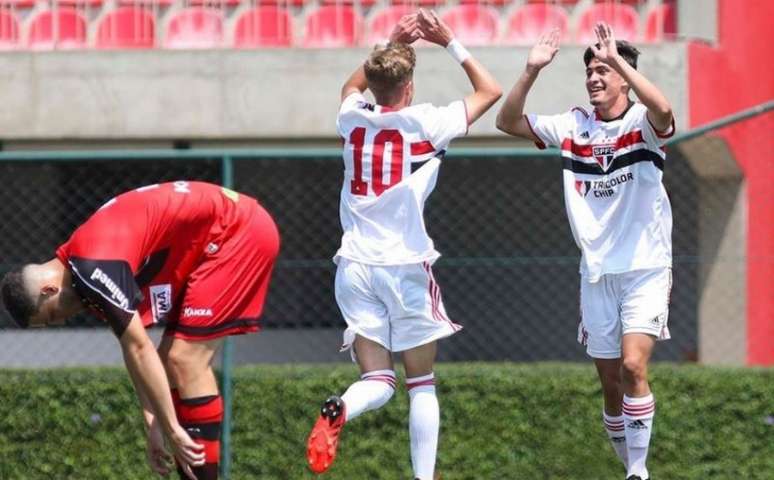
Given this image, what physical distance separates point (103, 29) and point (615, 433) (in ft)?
23.2

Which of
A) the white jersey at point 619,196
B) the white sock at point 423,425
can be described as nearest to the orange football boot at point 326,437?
the white sock at point 423,425

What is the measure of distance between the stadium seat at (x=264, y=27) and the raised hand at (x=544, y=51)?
5949mm

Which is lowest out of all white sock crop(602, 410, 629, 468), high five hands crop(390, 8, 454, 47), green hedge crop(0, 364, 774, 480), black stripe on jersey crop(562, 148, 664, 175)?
green hedge crop(0, 364, 774, 480)

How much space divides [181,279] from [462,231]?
7.56 m

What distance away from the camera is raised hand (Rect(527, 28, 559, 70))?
6.89m

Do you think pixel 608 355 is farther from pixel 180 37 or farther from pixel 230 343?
pixel 180 37

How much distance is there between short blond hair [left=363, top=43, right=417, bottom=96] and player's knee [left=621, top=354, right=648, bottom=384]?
1600 mm

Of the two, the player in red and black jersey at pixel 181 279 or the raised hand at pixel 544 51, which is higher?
the raised hand at pixel 544 51

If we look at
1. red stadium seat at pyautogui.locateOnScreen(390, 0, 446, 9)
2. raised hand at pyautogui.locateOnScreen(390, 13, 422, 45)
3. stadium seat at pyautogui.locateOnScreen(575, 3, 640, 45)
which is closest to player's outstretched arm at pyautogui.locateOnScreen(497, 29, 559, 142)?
raised hand at pyautogui.locateOnScreen(390, 13, 422, 45)

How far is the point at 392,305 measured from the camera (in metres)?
6.76

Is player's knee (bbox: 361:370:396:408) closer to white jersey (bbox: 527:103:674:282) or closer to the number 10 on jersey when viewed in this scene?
the number 10 on jersey

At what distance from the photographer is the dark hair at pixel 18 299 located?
236 inches

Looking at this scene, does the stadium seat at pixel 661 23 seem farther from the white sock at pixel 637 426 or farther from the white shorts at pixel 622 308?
the white sock at pixel 637 426

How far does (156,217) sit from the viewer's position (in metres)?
6.34
